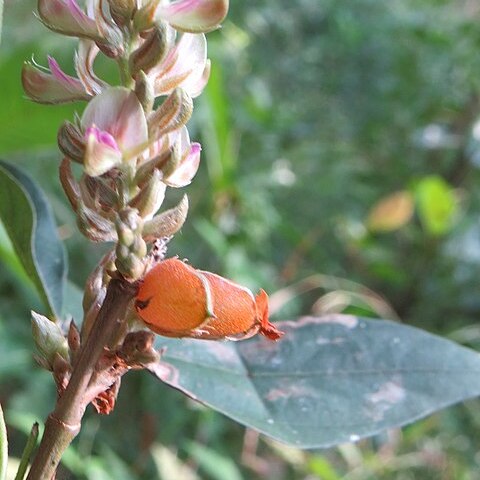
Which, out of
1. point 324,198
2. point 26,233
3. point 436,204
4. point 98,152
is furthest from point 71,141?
point 324,198

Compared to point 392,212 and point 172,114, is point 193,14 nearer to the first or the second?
point 172,114

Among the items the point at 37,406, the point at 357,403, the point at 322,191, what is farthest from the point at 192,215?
the point at 357,403

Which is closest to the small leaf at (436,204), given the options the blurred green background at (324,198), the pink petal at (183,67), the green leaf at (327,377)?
the blurred green background at (324,198)

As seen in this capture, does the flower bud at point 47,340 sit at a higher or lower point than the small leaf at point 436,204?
lower

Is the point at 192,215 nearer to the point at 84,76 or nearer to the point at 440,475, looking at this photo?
the point at 440,475

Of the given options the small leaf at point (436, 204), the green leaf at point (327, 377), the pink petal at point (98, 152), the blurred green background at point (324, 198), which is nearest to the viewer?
the pink petal at point (98, 152)

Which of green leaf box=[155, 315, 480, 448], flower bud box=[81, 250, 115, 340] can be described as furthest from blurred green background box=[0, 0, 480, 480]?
flower bud box=[81, 250, 115, 340]

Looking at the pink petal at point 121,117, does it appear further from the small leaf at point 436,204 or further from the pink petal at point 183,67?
the small leaf at point 436,204

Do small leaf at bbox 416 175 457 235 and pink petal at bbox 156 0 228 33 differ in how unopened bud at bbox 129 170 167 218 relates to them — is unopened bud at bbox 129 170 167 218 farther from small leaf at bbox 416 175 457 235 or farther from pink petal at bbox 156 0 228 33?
small leaf at bbox 416 175 457 235
